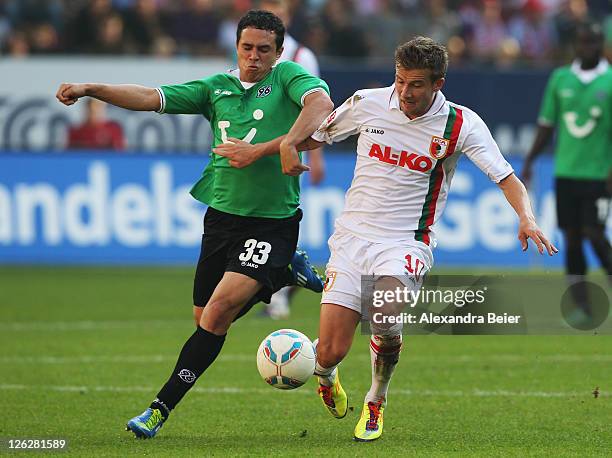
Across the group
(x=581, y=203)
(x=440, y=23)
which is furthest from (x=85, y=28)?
(x=581, y=203)

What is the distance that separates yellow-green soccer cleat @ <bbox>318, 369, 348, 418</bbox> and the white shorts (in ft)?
2.18

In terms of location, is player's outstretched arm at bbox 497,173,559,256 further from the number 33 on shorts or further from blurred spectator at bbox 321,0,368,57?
blurred spectator at bbox 321,0,368,57

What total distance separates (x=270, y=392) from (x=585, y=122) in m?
5.01

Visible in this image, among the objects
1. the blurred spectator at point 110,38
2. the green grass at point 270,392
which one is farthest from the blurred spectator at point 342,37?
the green grass at point 270,392

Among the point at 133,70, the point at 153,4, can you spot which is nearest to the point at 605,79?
the point at 133,70

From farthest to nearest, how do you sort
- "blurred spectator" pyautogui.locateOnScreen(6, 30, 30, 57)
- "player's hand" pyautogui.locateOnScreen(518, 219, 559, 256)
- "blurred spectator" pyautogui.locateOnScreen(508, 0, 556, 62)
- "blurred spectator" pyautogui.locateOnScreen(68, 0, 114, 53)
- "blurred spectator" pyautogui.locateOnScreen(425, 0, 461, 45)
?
"blurred spectator" pyautogui.locateOnScreen(508, 0, 556, 62) → "blurred spectator" pyautogui.locateOnScreen(425, 0, 461, 45) → "blurred spectator" pyautogui.locateOnScreen(68, 0, 114, 53) → "blurred spectator" pyautogui.locateOnScreen(6, 30, 30, 57) → "player's hand" pyautogui.locateOnScreen(518, 219, 559, 256)

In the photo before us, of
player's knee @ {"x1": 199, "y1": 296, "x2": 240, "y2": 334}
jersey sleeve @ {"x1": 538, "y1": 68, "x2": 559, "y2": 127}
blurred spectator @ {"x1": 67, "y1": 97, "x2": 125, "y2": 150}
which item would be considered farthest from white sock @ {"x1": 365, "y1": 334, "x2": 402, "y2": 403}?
blurred spectator @ {"x1": 67, "y1": 97, "x2": 125, "y2": 150}

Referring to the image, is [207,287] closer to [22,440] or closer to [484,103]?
[22,440]

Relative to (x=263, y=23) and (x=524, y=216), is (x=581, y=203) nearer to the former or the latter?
(x=263, y=23)

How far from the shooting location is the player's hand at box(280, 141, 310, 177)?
6.68 meters

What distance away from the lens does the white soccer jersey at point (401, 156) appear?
22.2 ft

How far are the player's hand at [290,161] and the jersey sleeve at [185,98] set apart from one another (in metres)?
0.79

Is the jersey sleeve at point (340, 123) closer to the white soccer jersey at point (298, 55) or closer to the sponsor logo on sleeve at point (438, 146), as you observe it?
the sponsor logo on sleeve at point (438, 146)

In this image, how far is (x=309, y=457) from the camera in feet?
20.6
